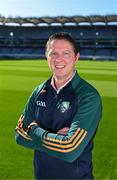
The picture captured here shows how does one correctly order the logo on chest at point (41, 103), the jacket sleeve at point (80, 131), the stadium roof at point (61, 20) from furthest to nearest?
the stadium roof at point (61, 20) < the logo on chest at point (41, 103) < the jacket sleeve at point (80, 131)

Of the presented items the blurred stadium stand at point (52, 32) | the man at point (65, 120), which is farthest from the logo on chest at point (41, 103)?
the blurred stadium stand at point (52, 32)

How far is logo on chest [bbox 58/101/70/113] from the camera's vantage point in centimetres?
251

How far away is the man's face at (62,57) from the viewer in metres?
2.54

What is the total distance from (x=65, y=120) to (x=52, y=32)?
6322 cm

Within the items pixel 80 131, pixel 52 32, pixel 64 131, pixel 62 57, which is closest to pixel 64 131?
pixel 64 131

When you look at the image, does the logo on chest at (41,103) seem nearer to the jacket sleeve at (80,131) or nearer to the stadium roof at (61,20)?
the jacket sleeve at (80,131)

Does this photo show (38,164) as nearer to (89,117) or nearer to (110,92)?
(89,117)

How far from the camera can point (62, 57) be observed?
2545 millimetres

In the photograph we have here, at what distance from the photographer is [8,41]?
226 ft

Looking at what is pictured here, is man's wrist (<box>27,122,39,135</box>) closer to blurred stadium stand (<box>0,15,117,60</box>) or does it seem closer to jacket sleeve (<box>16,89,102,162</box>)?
jacket sleeve (<box>16,89,102,162</box>)

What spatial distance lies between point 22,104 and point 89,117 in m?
8.78

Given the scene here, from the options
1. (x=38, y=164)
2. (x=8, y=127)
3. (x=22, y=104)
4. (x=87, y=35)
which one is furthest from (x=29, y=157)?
(x=87, y=35)

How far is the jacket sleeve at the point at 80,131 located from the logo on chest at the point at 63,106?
0.27 ft

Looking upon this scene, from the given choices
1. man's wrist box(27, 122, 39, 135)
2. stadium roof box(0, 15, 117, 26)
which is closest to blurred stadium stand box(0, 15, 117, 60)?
stadium roof box(0, 15, 117, 26)
